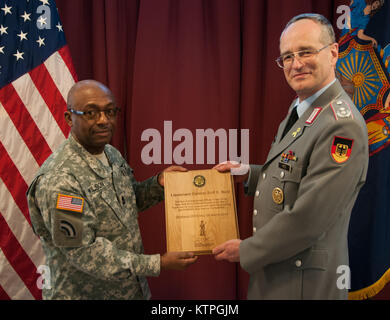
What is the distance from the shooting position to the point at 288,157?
1395 mm

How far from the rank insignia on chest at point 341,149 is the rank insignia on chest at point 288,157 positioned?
17 centimetres

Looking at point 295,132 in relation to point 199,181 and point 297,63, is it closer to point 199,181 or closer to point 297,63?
point 297,63

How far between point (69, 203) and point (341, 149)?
111 cm

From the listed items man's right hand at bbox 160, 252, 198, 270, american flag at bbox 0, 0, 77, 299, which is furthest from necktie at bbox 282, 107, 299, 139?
american flag at bbox 0, 0, 77, 299

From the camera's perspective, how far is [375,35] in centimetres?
195

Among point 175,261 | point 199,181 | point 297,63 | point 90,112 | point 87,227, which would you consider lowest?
point 175,261

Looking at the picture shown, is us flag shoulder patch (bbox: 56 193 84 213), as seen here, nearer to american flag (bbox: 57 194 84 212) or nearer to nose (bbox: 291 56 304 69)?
american flag (bbox: 57 194 84 212)

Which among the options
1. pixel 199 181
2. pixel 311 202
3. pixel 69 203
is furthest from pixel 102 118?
pixel 311 202

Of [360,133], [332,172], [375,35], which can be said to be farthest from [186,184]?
[375,35]

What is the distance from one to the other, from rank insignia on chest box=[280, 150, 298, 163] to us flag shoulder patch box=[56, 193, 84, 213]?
892mm

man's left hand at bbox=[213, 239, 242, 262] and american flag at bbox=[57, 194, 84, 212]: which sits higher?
american flag at bbox=[57, 194, 84, 212]

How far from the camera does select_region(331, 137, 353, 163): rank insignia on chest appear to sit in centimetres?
121

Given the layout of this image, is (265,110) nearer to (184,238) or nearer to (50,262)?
(184,238)

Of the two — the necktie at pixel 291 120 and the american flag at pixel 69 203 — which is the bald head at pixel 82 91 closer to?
the american flag at pixel 69 203
